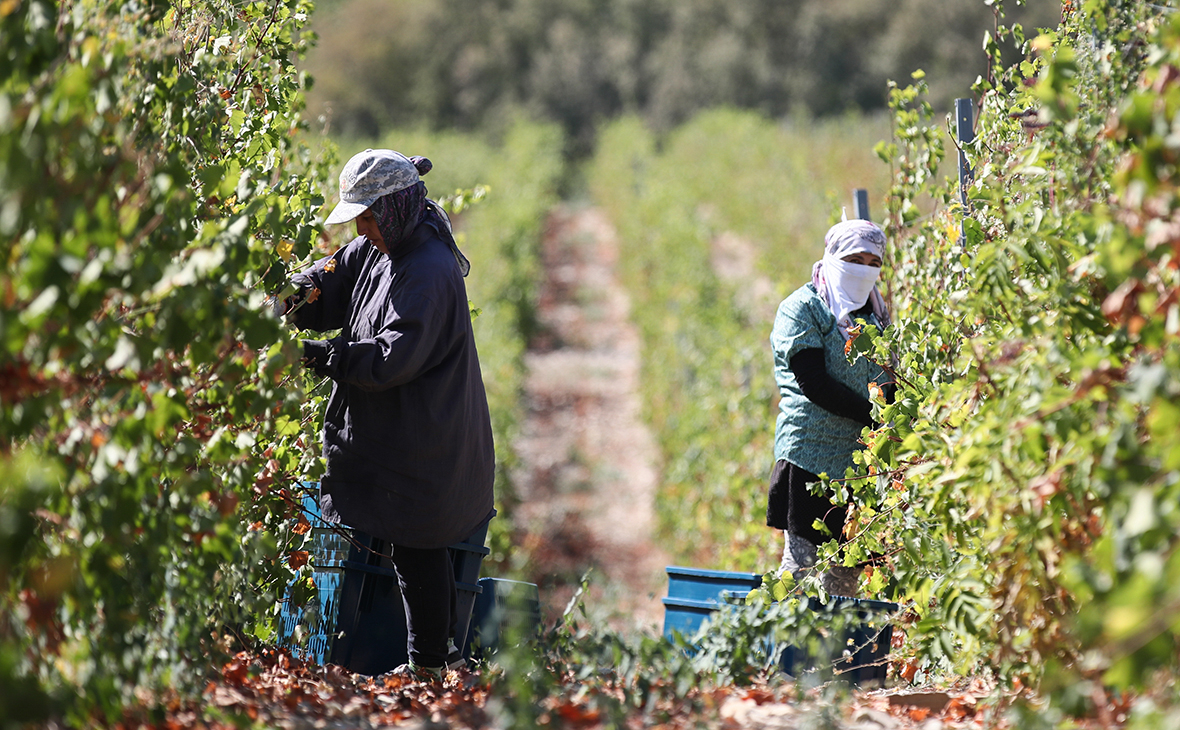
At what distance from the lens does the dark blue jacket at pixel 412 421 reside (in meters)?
3.08

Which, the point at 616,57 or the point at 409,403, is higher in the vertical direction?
the point at 616,57

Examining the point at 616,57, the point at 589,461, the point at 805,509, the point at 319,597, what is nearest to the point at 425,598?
the point at 319,597

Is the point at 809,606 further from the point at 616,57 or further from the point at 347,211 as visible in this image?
the point at 616,57

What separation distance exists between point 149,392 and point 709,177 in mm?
18545

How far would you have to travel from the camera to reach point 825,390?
3457 millimetres

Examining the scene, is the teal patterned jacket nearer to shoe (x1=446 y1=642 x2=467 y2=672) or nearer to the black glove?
shoe (x1=446 y1=642 x2=467 y2=672)

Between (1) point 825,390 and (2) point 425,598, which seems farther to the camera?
(1) point 825,390

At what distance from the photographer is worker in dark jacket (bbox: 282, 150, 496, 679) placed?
3057mm

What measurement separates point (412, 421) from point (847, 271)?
156 cm

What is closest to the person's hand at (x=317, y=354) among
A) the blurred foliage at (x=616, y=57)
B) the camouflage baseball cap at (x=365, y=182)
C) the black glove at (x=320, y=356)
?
the black glove at (x=320, y=356)

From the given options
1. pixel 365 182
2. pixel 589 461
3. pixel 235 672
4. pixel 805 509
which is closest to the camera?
pixel 235 672

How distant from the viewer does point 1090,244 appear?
2143 mm

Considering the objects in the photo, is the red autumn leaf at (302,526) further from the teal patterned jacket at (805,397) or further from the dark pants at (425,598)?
the teal patterned jacket at (805,397)

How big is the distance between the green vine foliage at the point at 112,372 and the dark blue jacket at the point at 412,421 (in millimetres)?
510
